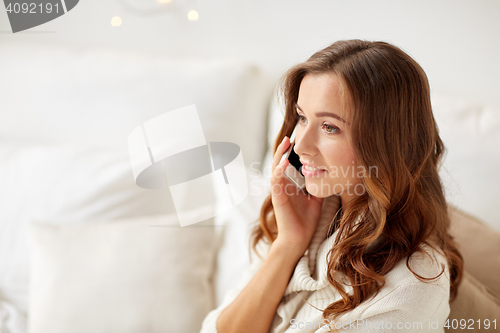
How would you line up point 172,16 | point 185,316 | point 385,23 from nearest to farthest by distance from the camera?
point 185,316 < point 385,23 < point 172,16

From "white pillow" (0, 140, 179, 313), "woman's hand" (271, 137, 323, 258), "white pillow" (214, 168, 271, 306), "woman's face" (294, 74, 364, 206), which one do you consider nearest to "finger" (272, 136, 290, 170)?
"woman's hand" (271, 137, 323, 258)

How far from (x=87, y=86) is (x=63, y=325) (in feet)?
2.62

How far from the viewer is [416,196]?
31.0 inches

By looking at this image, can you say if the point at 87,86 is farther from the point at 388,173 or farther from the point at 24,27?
the point at 388,173

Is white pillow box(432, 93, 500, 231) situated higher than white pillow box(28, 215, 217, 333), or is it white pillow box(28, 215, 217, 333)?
white pillow box(432, 93, 500, 231)

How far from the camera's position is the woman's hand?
93cm

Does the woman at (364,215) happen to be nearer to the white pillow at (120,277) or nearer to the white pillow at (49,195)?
the white pillow at (120,277)

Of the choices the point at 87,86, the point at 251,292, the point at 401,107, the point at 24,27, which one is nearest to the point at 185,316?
the point at 251,292

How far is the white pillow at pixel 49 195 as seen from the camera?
44.9 inches

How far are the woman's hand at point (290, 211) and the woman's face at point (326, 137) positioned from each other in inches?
5.7

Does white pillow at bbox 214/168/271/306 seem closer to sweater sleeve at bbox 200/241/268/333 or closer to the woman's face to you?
sweater sleeve at bbox 200/241/268/333

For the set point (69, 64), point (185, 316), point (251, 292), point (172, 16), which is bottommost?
point (185, 316)

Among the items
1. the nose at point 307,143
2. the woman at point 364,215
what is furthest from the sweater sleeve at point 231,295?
the nose at point 307,143

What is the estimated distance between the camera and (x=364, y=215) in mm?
800
